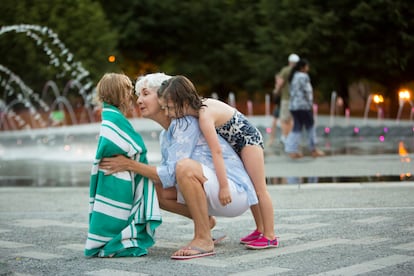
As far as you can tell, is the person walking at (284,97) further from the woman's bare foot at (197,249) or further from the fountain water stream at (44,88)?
the fountain water stream at (44,88)

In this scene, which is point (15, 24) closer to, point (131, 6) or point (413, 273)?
point (131, 6)

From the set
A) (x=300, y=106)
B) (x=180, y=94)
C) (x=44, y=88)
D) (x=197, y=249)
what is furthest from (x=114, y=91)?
(x=44, y=88)

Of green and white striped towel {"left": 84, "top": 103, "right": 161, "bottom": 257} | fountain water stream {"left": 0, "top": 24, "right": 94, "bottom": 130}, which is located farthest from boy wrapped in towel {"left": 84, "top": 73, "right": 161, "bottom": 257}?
fountain water stream {"left": 0, "top": 24, "right": 94, "bottom": 130}

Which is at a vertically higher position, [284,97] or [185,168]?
[284,97]

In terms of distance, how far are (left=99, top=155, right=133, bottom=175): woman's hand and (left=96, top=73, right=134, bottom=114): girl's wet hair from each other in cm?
44

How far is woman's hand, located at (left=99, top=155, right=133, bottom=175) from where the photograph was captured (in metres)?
6.88

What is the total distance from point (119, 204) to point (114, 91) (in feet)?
3.00

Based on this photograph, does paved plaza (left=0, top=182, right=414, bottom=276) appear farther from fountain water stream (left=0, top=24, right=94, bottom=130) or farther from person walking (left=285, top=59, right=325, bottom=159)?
fountain water stream (left=0, top=24, right=94, bottom=130)

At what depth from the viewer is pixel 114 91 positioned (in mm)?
7062

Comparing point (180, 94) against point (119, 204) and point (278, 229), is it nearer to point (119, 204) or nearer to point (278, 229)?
point (119, 204)

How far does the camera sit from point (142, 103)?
7230 mm

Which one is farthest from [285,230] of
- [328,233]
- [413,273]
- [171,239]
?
[413,273]

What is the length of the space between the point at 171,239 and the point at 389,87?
34.6m

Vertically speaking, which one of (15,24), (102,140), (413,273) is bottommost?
(413,273)
